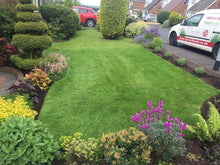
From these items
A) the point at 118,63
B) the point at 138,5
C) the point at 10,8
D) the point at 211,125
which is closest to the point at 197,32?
the point at 118,63

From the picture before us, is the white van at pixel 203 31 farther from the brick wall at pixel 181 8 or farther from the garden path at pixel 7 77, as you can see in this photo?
the brick wall at pixel 181 8

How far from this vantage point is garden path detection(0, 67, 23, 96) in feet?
18.5

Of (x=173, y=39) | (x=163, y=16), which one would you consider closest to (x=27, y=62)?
(x=173, y=39)

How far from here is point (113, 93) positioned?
224 inches

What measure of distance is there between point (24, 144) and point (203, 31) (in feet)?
32.7

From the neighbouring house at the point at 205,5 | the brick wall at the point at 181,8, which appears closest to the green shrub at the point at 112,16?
the neighbouring house at the point at 205,5

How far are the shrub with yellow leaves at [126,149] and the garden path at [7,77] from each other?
152 inches

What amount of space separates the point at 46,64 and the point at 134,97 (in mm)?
3355

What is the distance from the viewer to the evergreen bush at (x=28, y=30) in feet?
20.1

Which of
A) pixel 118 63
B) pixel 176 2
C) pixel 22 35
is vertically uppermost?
pixel 176 2

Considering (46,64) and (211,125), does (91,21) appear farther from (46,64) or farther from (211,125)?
(211,125)

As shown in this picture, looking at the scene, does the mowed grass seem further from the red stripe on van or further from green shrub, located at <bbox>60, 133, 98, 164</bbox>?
the red stripe on van

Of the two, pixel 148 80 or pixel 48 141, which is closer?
pixel 48 141

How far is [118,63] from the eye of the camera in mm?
8320
